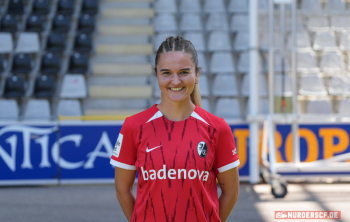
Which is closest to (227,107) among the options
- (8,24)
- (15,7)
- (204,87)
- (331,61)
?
(204,87)

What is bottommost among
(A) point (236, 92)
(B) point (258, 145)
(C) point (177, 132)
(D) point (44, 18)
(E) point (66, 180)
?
(E) point (66, 180)

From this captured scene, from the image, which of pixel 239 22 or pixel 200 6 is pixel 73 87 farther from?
pixel 239 22

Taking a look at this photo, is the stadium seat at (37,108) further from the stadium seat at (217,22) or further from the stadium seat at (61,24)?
the stadium seat at (217,22)

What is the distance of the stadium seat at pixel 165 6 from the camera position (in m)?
10.1

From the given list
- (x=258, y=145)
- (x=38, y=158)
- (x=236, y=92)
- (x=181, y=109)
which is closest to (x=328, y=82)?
(x=236, y=92)

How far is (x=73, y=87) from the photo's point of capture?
814 centimetres

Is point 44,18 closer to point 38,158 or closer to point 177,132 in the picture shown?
point 38,158

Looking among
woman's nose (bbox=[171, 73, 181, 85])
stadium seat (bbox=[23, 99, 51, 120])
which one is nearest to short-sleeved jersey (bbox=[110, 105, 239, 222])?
woman's nose (bbox=[171, 73, 181, 85])

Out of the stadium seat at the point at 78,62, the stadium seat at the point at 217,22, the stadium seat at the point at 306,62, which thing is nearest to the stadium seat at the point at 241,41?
the stadium seat at the point at 217,22

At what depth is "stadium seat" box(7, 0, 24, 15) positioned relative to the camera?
9.56 m

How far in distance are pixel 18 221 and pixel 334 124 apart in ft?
14.9

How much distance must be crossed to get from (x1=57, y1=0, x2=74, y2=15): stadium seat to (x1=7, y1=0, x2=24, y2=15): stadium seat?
0.82 m

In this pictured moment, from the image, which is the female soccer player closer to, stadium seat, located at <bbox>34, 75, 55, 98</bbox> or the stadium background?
the stadium background

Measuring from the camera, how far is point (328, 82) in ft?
25.8
